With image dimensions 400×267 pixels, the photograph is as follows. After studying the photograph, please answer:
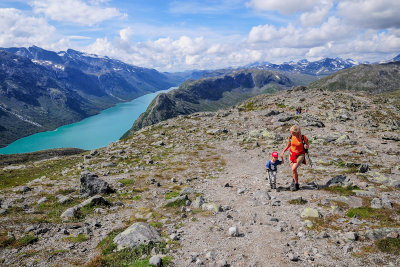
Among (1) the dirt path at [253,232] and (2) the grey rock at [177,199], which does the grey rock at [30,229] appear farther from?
(1) the dirt path at [253,232]

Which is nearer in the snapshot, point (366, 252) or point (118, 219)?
point (366, 252)

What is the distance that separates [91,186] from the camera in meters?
19.6

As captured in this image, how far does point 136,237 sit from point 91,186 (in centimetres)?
1078

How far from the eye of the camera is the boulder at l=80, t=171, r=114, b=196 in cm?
1938

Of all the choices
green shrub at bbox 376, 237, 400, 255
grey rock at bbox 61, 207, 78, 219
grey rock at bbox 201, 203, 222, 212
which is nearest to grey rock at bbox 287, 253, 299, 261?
green shrub at bbox 376, 237, 400, 255

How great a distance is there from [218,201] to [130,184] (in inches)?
396

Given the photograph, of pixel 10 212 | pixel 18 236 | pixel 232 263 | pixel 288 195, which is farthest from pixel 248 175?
pixel 10 212

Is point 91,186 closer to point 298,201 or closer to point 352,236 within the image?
point 298,201

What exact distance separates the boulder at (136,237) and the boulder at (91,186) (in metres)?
9.10

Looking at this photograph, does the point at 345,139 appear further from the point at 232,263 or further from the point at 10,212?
the point at 10,212

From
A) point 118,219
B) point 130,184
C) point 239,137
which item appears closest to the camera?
point 118,219

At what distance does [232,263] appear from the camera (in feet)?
29.7

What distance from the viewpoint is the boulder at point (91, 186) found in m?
19.4

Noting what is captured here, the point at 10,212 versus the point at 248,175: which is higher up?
the point at 10,212
